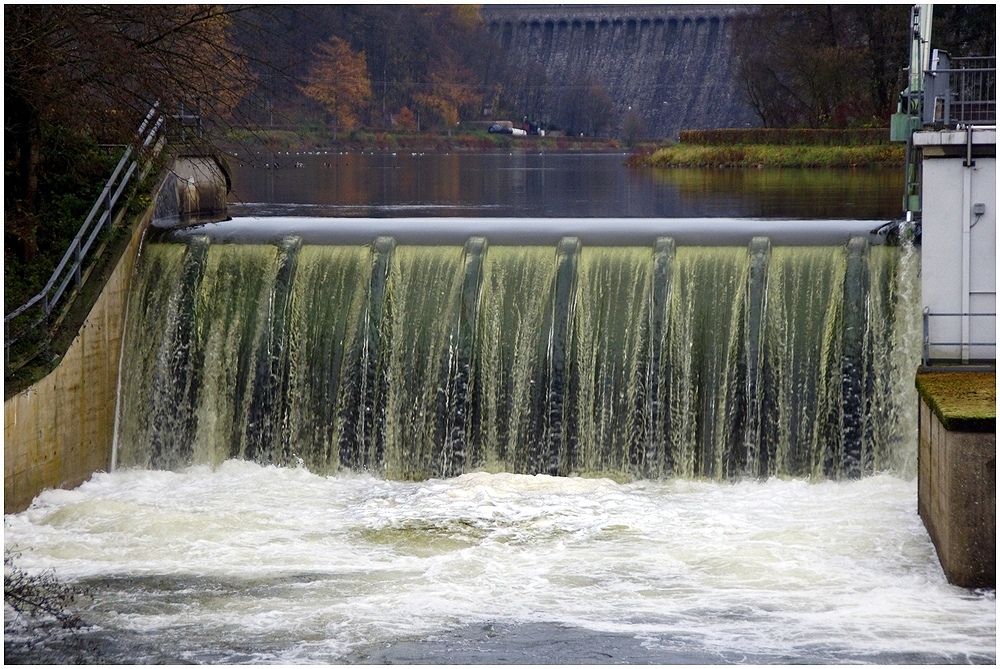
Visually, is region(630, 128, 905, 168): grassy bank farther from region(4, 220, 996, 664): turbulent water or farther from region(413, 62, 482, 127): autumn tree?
region(413, 62, 482, 127): autumn tree

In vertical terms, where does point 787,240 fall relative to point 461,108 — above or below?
below

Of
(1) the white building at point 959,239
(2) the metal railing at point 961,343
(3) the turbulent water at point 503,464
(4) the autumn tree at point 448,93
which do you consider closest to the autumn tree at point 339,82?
(4) the autumn tree at point 448,93

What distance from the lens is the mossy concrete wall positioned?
15242 mm

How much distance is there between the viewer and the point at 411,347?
→ 1783cm

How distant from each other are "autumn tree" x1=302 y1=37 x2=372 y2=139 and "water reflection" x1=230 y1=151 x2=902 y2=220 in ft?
83.4

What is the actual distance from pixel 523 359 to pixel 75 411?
511 centimetres

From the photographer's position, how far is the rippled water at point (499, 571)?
11.6 m

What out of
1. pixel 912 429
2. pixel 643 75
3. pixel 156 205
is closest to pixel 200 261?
pixel 156 205

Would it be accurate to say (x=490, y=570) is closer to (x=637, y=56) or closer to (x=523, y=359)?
(x=523, y=359)

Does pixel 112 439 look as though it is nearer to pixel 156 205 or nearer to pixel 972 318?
pixel 156 205

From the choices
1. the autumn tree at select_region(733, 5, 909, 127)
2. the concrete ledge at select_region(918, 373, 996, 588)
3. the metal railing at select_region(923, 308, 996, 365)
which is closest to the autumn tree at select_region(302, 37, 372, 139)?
the autumn tree at select_region(733, 5, 909, 127)

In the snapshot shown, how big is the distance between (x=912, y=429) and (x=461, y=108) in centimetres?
8282

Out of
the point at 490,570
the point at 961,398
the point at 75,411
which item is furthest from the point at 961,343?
the point at 75,411

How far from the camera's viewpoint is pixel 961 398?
12961mm
